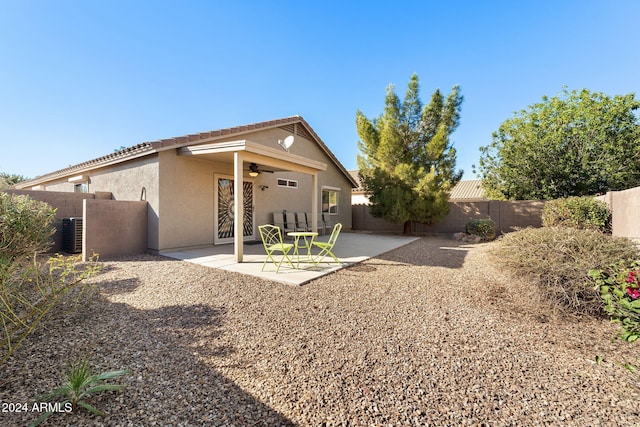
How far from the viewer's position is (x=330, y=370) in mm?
2426

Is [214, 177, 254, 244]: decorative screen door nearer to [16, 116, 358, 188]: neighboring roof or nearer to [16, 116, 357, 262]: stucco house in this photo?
[16, 116, 357, 262]: stucco house

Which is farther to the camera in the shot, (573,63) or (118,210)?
(573,63)

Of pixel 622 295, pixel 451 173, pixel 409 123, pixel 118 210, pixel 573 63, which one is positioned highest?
pixel 573 63

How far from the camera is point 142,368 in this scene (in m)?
2.36

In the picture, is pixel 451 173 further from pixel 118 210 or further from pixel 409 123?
pixel 118 210

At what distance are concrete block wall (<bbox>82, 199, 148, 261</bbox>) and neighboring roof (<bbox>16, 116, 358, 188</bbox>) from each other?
157 centimetres

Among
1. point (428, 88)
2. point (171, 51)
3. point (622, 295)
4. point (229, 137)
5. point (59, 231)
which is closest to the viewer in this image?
point (622, 295)

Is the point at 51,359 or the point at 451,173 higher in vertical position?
the point at 451,173

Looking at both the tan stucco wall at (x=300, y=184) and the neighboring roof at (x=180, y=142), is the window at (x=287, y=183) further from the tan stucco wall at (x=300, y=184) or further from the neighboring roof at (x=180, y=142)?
the neighboring roof at (x=180, y=142)

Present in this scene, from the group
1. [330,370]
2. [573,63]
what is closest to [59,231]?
[330,370]

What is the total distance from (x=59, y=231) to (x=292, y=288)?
760 cm

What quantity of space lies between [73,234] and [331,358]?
8.35 m

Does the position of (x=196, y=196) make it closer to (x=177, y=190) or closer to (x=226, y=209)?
(x=177, y=190)

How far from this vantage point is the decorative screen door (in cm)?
912
